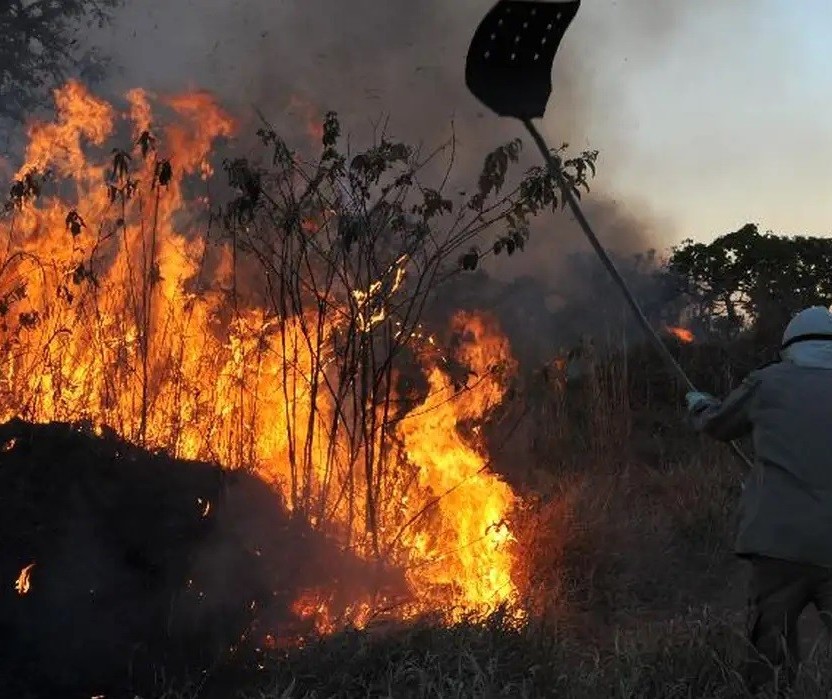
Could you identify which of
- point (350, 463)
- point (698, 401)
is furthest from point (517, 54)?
point (350, 463)

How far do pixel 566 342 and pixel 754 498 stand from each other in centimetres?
496

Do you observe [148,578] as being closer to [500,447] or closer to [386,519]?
[386,519]

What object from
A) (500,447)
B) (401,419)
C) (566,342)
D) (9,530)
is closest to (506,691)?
(9,530)

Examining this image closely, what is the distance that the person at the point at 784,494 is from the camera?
10.9 ft

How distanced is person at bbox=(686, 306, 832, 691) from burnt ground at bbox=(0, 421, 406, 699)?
1.98 meters

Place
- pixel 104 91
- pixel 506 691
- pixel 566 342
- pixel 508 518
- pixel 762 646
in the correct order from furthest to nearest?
pixel 566 342 → pixel 104 91 → pixel 508 518 → pixel 762 646 → pixel 506 691

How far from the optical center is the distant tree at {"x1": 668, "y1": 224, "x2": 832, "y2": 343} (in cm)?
1488

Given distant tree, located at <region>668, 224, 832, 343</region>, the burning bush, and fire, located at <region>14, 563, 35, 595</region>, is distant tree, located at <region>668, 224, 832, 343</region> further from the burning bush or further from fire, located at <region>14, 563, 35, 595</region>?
fire, located at <region>14, 563, 35, 595</region>

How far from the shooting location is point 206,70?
7145 millimetres

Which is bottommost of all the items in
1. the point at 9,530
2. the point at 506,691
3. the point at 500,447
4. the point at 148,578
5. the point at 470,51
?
the point at 506,691

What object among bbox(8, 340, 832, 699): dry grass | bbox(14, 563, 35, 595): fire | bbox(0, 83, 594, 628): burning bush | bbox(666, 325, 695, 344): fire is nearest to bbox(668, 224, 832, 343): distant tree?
bbox(666, 325, 695, 344): fire

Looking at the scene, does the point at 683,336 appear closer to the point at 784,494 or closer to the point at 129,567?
the point at 784,494

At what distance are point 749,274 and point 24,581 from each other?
1457cm

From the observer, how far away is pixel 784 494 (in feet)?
11.1
